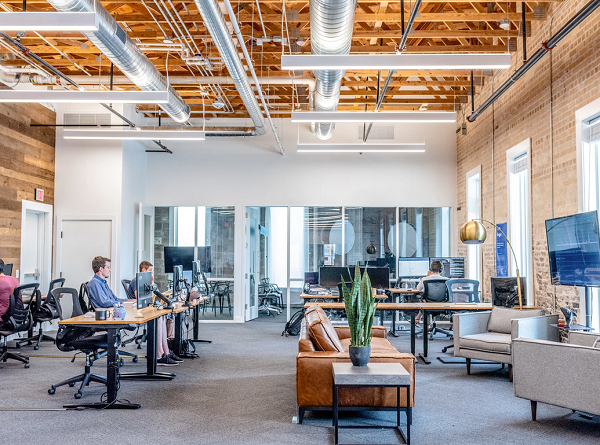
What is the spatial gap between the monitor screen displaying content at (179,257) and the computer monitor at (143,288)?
8.48 feet

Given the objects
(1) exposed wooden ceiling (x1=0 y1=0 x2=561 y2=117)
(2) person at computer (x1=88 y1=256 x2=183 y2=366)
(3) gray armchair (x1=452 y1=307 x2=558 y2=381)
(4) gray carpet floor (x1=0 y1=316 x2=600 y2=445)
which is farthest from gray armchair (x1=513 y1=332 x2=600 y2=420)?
(1) exposed wooden ceiling (x1=0 y1=0 x2=561 y2=117)

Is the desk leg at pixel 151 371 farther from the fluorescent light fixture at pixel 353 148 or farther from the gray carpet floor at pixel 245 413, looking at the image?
the fluorescent light fixture at pixel 353 148

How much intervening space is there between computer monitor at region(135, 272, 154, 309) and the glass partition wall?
5276mm

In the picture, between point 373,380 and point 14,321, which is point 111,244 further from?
point 373,380

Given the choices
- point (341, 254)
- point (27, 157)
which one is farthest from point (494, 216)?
point (27, 157)

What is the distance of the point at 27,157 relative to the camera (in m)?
9.43

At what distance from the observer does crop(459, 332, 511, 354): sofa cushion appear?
602cm

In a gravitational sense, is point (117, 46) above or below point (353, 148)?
above

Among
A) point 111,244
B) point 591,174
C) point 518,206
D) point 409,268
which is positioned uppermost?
point 591,174

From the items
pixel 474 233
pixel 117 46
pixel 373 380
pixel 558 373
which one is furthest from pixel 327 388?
pixel 117 46

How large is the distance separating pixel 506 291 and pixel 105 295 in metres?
4.76

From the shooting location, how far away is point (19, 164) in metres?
9.13

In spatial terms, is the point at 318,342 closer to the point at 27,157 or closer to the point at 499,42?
the point at 499,42

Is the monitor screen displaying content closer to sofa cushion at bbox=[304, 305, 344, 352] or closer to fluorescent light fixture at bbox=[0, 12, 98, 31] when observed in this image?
sofa cushion at bbox=[304, 305, 344, 352]
